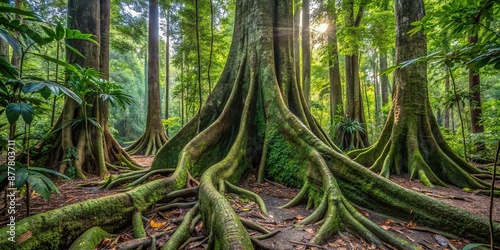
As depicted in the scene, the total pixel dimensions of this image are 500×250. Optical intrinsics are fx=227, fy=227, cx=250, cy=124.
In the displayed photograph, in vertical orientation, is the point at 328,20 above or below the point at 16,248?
above

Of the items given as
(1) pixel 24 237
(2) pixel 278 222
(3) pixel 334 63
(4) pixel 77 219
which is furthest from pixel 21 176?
(3) pixel 334 63

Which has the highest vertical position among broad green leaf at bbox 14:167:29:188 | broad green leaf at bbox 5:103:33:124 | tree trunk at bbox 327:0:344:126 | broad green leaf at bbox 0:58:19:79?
tree trunk at bbox 327:0:344:126

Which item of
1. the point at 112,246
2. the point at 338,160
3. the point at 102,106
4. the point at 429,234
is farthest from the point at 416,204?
the point at 102,106

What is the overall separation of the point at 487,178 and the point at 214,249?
219 inches

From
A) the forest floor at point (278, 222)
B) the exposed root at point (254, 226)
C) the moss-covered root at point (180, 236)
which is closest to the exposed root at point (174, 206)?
the forest floor at point (278, 222)

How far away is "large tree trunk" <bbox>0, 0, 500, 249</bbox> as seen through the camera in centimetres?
196

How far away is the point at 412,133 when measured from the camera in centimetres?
448

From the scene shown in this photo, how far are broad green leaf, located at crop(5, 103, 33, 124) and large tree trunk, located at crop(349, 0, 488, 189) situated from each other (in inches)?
195

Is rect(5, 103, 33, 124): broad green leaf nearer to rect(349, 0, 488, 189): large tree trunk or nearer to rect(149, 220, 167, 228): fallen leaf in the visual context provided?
rect(149, 220, 167, 228): fallen leaf

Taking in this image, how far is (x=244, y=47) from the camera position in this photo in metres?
4.80

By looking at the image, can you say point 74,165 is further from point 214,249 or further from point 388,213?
point 388,213

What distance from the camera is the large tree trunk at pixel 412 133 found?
4223 mm

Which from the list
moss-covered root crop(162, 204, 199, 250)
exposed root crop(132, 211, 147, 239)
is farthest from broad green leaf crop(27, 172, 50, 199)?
moss-covered root crop(162, 204, 199, 250)

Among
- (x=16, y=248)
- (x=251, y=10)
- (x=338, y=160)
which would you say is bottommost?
(x=16, y=248)
